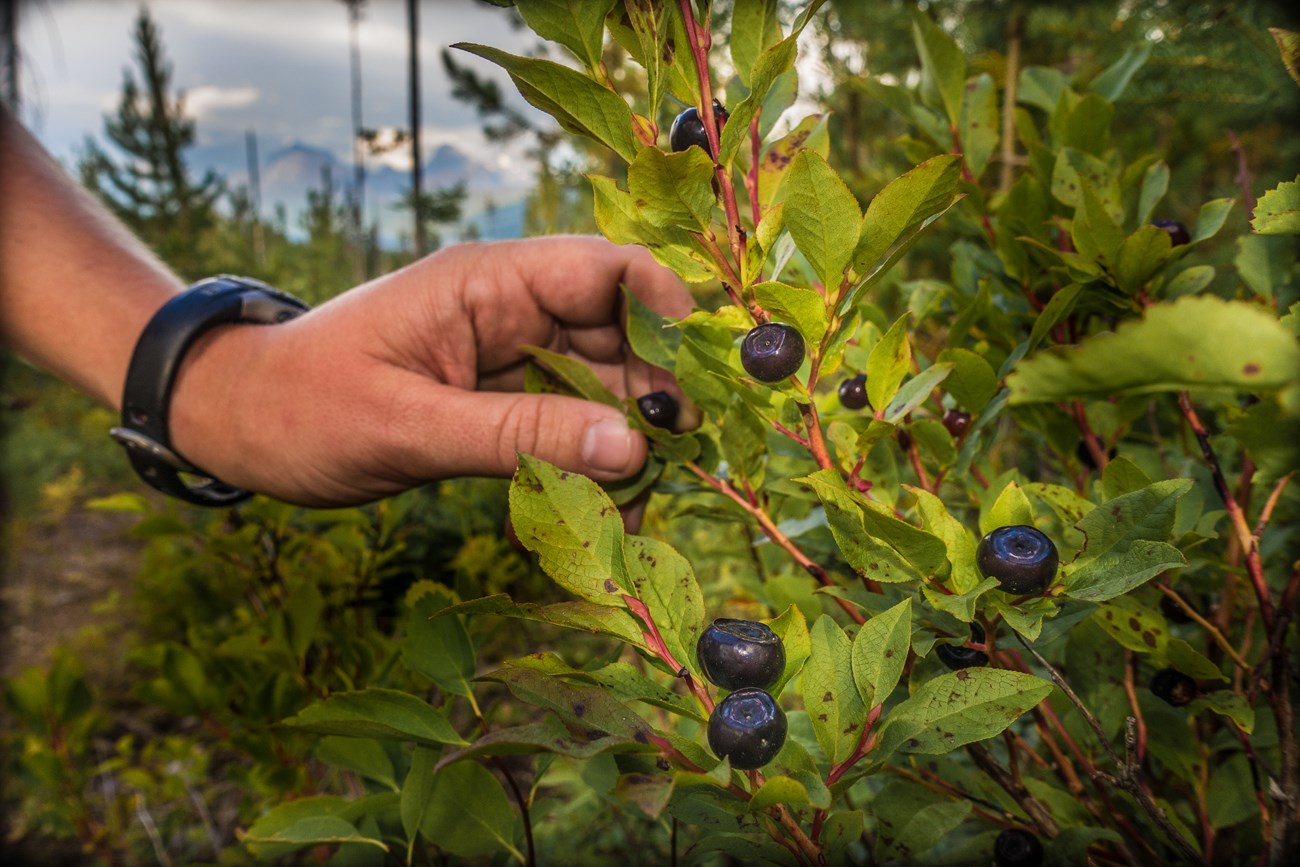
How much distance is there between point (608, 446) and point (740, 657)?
15.1 inches

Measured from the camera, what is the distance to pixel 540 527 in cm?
43

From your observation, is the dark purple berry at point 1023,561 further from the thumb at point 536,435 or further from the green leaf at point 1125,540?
the thumb at point 536,435

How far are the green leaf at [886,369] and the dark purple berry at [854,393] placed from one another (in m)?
0.17

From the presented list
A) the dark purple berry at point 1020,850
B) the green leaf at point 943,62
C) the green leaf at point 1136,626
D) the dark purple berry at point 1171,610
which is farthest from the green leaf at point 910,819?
the green leaf at point 943,62

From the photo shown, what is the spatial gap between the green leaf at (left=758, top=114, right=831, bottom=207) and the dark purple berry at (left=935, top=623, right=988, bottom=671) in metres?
0.34

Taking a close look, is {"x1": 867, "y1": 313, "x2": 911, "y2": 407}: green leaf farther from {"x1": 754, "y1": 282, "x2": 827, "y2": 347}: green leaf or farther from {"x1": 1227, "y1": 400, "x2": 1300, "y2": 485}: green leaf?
{"x1": 1227, "y1": 400, "x2": 1300, "y2": 485}: green leaf

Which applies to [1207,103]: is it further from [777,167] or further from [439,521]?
[439,521]

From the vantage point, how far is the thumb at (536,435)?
75 cm

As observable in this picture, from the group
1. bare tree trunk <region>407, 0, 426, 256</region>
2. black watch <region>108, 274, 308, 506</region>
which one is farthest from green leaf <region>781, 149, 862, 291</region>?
bare tree trunk <region>407, 0, 426, 256</region>

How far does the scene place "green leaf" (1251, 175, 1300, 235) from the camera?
39 centimetres

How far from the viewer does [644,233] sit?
0.45 meters

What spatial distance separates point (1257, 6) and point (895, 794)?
1892 mm

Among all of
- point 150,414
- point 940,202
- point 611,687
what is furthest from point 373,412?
point 940,202

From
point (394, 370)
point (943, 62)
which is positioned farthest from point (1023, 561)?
point (394, 370)
